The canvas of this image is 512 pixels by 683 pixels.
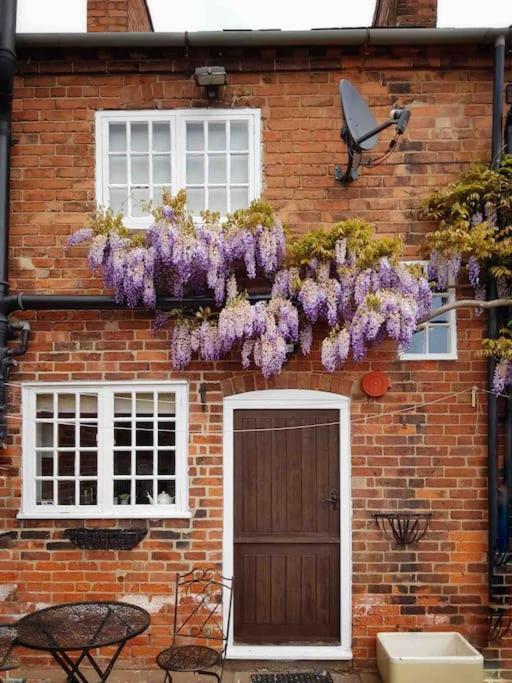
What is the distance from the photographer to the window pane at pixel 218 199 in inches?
193

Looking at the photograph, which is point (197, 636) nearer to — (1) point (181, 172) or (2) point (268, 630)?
(2) point (268, 630)

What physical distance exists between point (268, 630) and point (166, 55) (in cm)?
486

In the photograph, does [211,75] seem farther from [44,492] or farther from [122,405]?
[44,492]

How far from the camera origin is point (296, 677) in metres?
4.52

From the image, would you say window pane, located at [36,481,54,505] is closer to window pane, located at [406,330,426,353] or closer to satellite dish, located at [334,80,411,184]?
window pane, located at [406,330,426,353]

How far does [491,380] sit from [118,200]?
343 centimetres

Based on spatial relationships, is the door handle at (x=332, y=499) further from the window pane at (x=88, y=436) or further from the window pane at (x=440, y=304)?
the window pane at (x=88, y=436)

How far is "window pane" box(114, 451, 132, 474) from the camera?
15.8ft

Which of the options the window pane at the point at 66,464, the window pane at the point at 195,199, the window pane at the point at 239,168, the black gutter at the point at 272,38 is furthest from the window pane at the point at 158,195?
the window pane at the point at 66,464

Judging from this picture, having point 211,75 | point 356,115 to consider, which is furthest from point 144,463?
point 356,115

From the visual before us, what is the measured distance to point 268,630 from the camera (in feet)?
15.7

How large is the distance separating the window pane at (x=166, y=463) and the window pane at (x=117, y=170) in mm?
2325

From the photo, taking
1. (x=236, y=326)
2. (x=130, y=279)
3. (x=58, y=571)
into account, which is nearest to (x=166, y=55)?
(x=130, y=279)

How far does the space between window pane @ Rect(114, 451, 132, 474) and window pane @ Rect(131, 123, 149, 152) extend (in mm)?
2574
